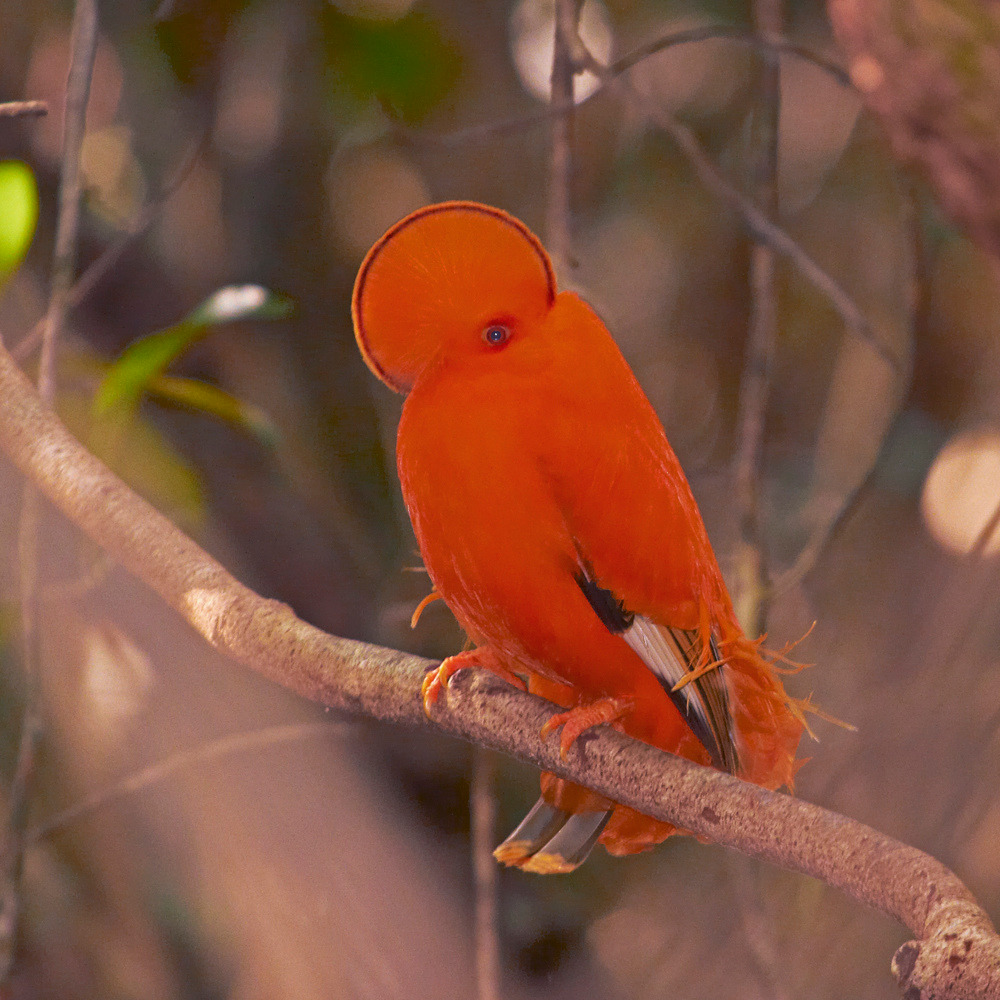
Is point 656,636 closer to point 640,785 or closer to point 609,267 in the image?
point 640,785

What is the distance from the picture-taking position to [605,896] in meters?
1.83

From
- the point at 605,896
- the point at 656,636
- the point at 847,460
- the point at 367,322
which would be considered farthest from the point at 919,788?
the point at 367,322

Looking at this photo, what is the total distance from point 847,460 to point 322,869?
4.42ft

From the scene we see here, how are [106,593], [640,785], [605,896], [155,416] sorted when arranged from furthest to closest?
1. [605,896]
2. [155,416]
3. [106,593]
4. [640,785]

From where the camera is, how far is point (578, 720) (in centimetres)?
74

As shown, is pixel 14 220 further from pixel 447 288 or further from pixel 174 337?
pixel 447 288

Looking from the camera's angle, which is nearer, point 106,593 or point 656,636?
point 656,636

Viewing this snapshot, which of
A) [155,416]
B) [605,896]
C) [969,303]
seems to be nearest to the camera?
[155,416]

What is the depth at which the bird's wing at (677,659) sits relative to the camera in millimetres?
753

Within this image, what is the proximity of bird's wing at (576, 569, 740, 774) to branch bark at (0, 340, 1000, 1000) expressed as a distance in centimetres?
6

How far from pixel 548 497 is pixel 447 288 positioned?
0.16 metres

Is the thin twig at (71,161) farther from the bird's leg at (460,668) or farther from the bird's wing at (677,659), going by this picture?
the bird's wing at (677,659)

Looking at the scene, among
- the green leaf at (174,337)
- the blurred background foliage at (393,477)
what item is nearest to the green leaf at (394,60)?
the blurred background foliage at (393,477)

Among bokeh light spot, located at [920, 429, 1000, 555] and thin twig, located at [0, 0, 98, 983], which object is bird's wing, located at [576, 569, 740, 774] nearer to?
thin twig, located at [0, 0, 98, 983]
